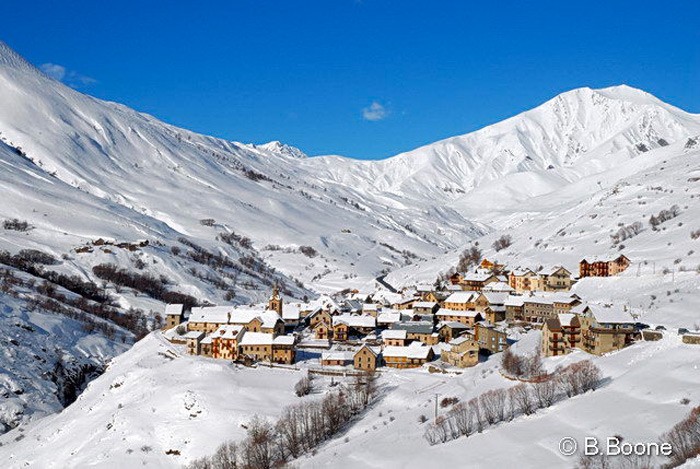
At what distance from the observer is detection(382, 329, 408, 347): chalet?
251 ft

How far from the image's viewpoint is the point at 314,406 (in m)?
56.9

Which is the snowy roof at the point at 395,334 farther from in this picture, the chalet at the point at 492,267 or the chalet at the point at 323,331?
the chalet at the point at 492,267

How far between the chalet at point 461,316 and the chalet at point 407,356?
11727mm

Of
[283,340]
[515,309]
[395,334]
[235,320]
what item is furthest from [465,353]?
[235,320]

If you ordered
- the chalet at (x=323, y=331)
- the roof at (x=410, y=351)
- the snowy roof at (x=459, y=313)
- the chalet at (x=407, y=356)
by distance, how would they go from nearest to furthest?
the chalet at (x=407, y=356) < the roof at (x=410, y=351) < the snowy roof at (x=459, y=313) < the chalet at (x=323, y=331)

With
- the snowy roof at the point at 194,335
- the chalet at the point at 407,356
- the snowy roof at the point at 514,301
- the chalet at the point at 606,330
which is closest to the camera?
the chalet at the point at 606,330

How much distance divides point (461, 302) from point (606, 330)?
32099mm

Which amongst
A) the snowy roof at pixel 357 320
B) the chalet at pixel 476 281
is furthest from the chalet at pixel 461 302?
the chalet at pixel 476 281

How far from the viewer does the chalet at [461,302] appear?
8975cm

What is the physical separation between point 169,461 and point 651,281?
63.1m

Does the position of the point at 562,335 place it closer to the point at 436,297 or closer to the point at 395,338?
the point at 395,338

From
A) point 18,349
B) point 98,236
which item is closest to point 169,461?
point 18,349

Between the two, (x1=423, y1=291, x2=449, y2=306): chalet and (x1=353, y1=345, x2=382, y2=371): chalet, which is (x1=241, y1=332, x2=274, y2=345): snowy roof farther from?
(x1=423, y1=291, x2=449, y2=306): chalet

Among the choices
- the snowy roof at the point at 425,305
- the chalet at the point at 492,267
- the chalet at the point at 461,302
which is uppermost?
the chalet at the point at 492,267
